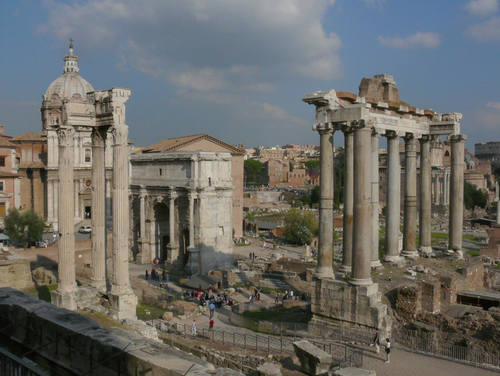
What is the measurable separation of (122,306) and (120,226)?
2517mm

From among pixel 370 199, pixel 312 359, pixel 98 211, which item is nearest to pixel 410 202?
pixel 370 199

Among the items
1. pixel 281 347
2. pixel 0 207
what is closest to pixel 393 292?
pixel 281 347

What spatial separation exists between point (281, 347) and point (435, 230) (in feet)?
174

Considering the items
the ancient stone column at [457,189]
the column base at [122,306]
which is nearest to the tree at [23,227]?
the column base at [122,306]

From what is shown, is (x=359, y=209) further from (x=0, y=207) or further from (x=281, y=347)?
(x=0, y=207)

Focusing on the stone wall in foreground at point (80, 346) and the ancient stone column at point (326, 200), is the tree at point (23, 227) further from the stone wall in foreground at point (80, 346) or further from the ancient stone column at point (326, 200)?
the stone wall in foreground at point (80, 346)

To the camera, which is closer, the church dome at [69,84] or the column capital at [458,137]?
the column capital at [458,137]

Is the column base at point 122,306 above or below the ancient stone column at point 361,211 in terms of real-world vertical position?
below

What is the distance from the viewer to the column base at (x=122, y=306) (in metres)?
15.1

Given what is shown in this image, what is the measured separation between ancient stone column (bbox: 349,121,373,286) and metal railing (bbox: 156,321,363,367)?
6.36 feet

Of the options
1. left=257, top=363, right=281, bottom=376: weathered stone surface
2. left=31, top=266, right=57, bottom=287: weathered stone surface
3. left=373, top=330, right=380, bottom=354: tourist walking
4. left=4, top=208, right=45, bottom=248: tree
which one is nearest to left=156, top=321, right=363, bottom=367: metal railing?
left=373, top=330, right=380, bottom=354: tourist walking

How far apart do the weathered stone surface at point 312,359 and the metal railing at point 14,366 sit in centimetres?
735

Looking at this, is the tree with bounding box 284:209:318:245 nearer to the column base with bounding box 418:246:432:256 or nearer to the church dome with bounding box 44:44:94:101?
the church dome with bounding box 44:44:94:101

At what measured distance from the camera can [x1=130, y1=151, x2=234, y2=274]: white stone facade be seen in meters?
32.7
